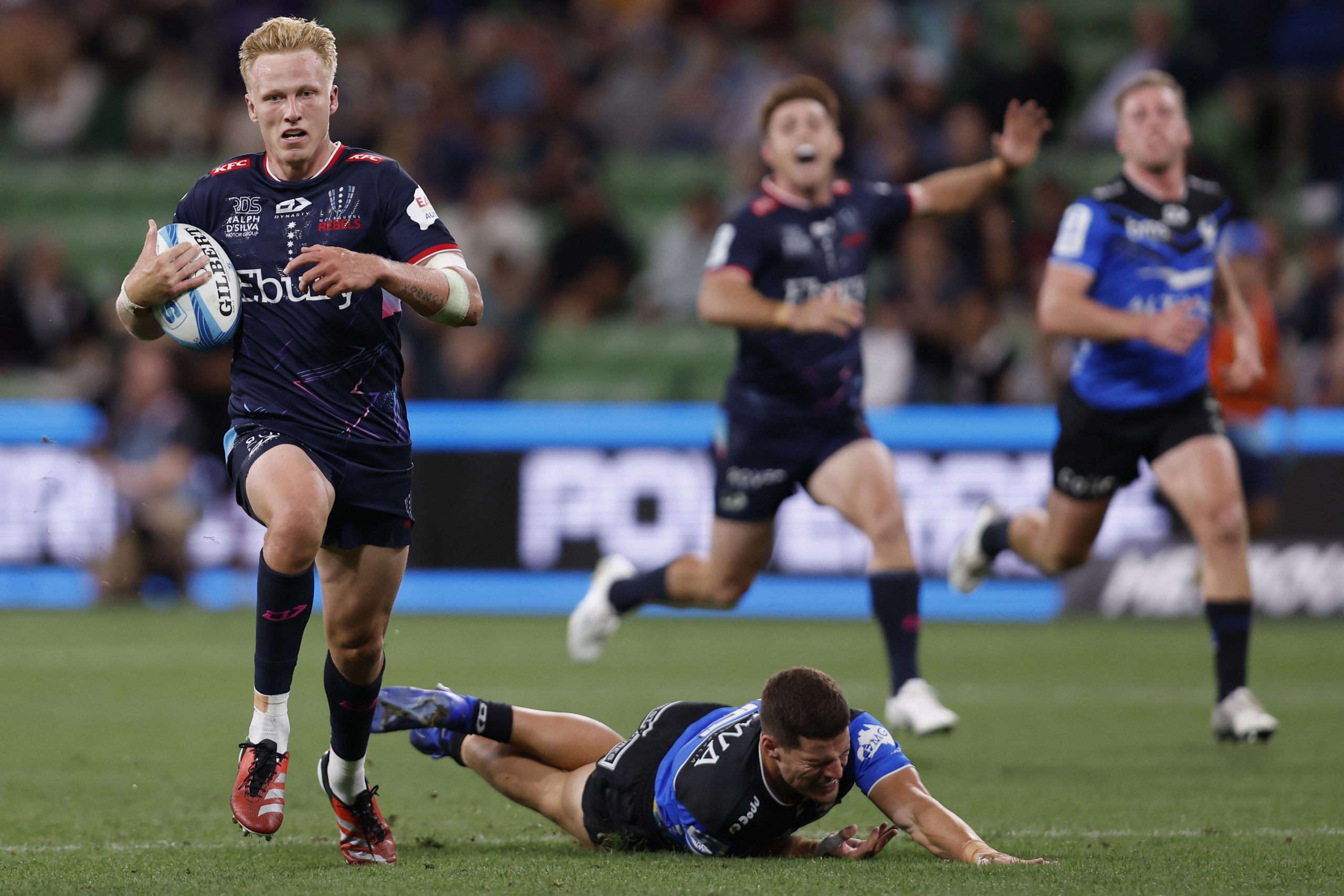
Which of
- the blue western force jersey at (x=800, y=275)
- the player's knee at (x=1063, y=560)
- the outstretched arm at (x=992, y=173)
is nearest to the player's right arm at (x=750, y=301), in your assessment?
the blue western force jersey at (x=800, y=275)

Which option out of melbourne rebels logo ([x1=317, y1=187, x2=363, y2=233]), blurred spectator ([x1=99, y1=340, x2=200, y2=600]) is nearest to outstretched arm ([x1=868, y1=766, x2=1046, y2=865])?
melbourne rebels logo ([x1=317, y1=187, x2=363, y2=233])

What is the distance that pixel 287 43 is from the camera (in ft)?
16.4

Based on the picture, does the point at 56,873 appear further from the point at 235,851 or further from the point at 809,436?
the point at 809,436

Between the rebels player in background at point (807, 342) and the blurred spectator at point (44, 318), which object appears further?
the blurred spectator at point (44, 318)

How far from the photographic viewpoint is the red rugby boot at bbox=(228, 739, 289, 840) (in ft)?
15.4

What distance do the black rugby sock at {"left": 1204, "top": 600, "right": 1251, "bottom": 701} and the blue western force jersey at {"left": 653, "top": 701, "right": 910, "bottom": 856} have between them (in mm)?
2663

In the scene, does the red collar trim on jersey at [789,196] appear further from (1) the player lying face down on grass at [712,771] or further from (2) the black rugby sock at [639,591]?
(1) the player lying face down on grass at [712,771]

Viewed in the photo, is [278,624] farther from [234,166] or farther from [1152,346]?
[1152,346]

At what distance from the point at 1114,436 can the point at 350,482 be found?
378cm

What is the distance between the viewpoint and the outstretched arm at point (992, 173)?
754 centimetres

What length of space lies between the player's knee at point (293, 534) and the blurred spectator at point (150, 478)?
870cm

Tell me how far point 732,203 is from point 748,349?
25.9 ft

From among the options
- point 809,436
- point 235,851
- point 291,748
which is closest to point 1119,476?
point 809,436

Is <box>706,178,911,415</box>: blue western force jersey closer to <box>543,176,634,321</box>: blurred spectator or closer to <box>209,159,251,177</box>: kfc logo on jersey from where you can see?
<box>209,159,251,177</box>: kfc logo on jersey
